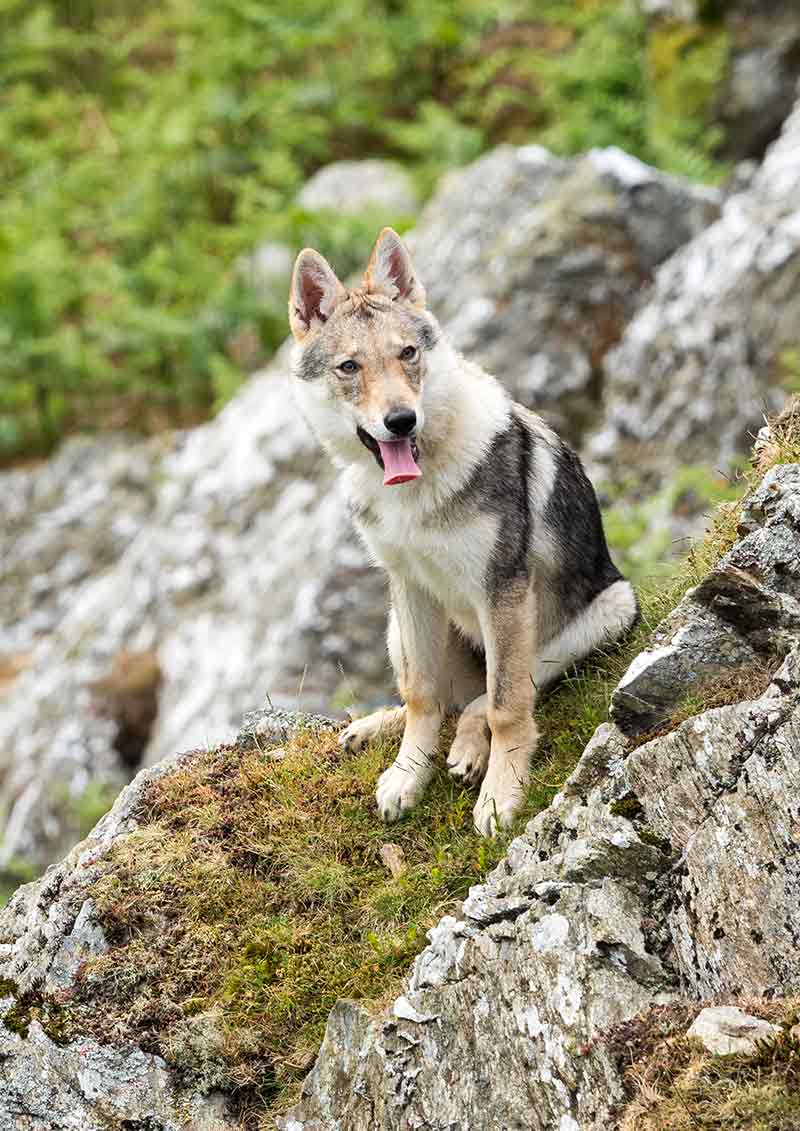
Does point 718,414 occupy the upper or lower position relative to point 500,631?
lower

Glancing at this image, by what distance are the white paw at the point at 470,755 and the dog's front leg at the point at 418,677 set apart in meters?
0.13

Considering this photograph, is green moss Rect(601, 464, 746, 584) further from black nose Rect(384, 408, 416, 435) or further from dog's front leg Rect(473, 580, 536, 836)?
black nose Rect(384, 408, 416, 435)

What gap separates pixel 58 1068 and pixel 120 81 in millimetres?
22771

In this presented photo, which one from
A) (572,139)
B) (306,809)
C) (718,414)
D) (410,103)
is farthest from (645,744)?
(410,103)

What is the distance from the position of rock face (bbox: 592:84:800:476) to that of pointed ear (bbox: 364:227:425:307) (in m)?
4.76

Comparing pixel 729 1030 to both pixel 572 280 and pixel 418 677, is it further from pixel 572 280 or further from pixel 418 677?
pixel 572 280

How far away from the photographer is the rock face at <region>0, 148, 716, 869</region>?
1095 centimetres

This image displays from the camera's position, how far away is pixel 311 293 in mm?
6371

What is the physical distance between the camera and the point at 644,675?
493 cm

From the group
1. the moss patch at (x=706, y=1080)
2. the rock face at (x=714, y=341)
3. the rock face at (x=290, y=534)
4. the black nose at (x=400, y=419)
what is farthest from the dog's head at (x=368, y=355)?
the rock face at (x=714, y=341)

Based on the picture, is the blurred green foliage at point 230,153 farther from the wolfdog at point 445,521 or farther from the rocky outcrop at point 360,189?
the wolfdog at point 445,521

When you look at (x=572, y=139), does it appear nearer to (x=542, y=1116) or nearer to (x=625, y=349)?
(x=625, y=349)

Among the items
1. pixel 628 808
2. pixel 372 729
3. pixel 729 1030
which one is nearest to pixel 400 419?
pixel 372 729

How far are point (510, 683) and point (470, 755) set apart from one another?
0.51 m
